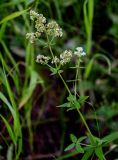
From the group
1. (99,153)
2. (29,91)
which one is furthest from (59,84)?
(99,153)

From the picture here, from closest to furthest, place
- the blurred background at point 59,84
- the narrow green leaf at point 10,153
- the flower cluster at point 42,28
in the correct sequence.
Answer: the flower cluster at point 42,28, the narrow green leaf at point 10,153, the blurred background at point 59,84

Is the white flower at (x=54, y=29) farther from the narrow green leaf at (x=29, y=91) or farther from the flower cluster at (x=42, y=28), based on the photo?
the narrow green leaf at (x=29, y=91)

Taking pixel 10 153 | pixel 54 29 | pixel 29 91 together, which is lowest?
pixel 10 153

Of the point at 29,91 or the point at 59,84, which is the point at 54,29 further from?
the point at 59,84

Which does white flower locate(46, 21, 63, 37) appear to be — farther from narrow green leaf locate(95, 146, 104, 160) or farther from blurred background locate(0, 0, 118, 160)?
blurred background locate(0, 0, 118, 160)

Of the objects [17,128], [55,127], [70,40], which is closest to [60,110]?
[55,127]

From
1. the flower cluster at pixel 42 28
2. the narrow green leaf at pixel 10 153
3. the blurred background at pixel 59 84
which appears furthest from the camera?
the blurred background at pixel 59 84

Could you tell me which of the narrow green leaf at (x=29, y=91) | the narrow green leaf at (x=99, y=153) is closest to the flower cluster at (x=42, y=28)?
the narrow green leaf at (x=99, y=153)

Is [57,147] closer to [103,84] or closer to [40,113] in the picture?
[40,113]

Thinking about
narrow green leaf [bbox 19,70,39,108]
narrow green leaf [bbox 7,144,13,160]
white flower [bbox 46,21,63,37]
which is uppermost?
white flower [bbox 46,21,63,37]

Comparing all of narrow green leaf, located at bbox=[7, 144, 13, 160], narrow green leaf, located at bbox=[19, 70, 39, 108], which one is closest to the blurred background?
narrow green leaf, located at bbox=[19, 70, 39, 108]

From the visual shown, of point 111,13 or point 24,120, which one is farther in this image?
point 111,13
